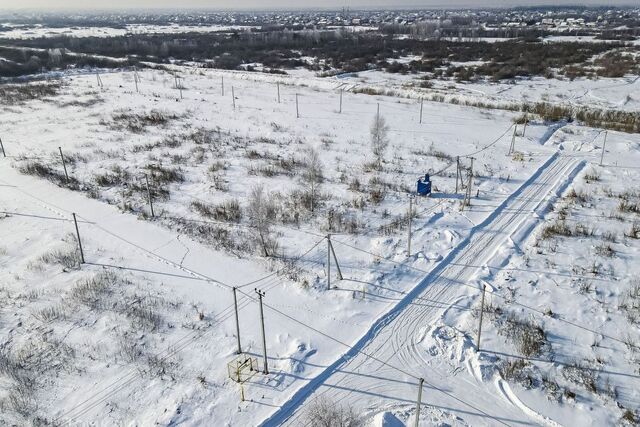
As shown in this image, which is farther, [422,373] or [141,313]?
[141,313]

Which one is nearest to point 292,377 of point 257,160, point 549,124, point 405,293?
point 405,293

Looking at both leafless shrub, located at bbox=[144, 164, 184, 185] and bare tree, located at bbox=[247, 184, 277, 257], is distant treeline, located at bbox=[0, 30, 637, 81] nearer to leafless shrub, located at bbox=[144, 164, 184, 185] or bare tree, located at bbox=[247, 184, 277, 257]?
leafless shrub, located at bbox=[144, 164, 184, 185]

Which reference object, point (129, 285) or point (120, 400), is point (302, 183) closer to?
point (129, 285)

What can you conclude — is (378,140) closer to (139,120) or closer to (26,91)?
(139,120)

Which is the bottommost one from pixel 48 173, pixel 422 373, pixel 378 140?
pixel 422 373

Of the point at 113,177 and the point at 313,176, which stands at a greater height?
the point at 313,176

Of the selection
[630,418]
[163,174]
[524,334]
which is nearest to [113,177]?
[163,174]
